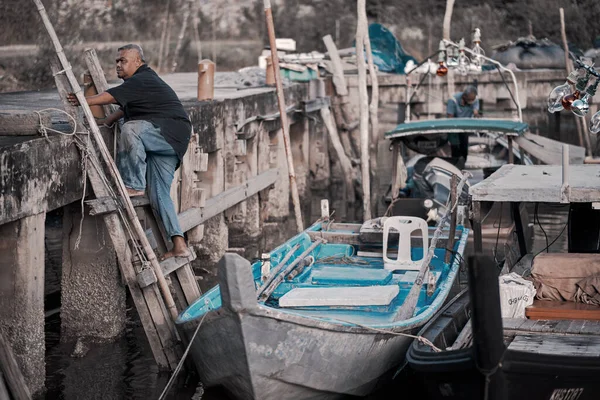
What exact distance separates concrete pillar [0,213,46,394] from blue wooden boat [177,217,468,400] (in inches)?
49.7

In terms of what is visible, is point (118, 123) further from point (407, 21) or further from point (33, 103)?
point (407, 21)

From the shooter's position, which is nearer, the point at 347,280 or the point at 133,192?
the point at 133,192

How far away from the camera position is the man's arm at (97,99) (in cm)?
858

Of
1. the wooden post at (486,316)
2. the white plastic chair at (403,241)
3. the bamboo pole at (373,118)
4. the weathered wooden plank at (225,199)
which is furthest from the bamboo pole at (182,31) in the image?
the wooden post at (486,316)

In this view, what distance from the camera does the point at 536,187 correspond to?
333 inches

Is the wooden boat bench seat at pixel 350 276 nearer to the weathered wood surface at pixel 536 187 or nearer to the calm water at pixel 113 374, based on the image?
the calm water at pixel 113 374

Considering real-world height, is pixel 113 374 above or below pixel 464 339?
below

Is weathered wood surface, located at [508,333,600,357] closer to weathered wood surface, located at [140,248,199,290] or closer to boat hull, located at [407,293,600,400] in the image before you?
boat hull, located at [407,293,600,400]

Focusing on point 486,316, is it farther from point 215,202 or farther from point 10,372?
point 215,202

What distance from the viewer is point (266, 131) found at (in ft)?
57.4

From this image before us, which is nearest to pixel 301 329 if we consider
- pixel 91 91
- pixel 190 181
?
pixel 91 91

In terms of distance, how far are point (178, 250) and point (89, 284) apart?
1180 millimetres

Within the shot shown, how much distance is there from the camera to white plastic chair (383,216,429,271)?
35.7ft

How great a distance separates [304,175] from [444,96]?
5.07 meters
